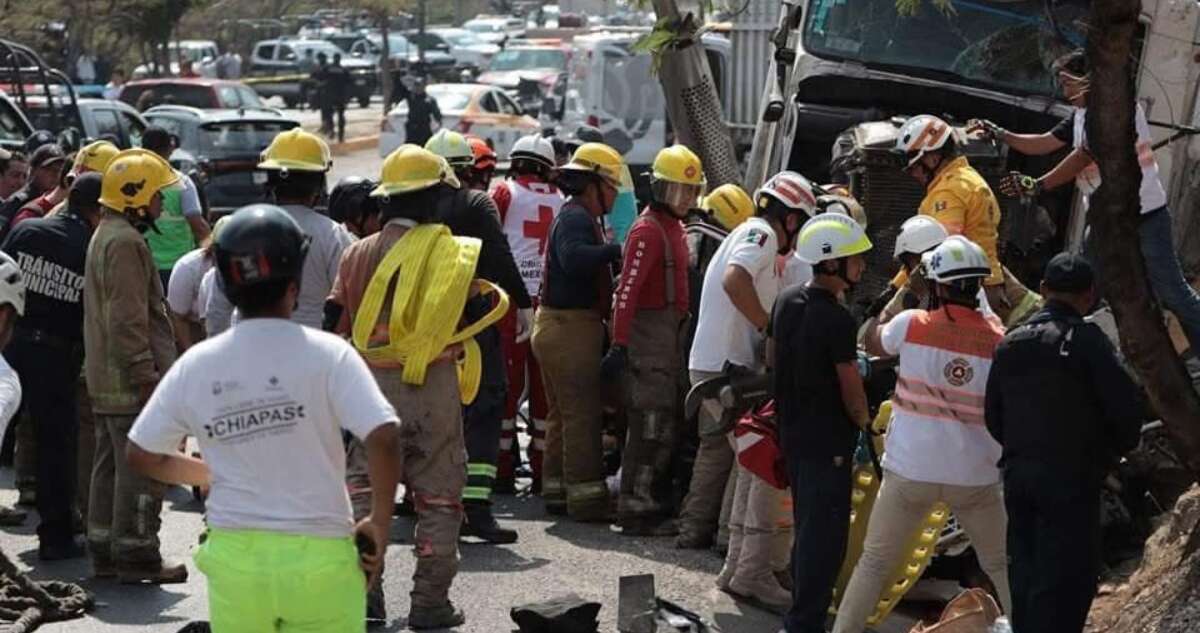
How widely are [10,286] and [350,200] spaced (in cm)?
284

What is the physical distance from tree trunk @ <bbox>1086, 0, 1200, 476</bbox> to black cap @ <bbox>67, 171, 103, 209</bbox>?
449cm

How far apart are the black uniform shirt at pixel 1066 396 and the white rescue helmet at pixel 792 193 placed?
7.01 feet

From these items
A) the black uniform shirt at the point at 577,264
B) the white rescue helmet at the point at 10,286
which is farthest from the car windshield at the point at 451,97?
the white rescue helmet at the point at 10,286

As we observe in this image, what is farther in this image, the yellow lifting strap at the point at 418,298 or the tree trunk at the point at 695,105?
the tree trunk at the point at 695,105

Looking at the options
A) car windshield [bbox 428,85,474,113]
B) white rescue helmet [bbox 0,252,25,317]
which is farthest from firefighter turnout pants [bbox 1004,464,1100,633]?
car windshield [bbox 428,85,474,113]

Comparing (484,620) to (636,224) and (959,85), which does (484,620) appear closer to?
(636,224)

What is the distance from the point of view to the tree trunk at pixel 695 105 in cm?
1343

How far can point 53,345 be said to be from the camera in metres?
9.55

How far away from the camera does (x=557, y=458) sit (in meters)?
10.9

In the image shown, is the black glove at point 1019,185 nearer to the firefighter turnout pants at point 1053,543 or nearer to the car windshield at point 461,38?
the firefighter turnout pants at point 1053,543

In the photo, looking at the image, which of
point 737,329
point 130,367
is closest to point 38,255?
point 130,367

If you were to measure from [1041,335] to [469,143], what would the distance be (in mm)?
5140

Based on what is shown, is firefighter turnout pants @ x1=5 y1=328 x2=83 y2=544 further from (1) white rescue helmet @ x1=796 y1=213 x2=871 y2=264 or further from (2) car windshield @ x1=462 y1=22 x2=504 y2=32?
(2) car windshield @ x1=462 y1=22 x2=504 y2=32

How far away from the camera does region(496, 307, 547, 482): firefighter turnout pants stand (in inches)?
447
